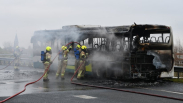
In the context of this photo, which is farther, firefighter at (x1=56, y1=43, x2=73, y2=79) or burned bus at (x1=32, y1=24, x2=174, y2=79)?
firefighter at (x1=56, y1=43, x2=73, y2=79)

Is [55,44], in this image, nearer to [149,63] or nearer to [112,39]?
[112,39]

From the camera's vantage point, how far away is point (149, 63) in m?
15.3

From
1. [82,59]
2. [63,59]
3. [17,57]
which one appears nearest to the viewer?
[82,59]

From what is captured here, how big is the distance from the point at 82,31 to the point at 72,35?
2.50ft

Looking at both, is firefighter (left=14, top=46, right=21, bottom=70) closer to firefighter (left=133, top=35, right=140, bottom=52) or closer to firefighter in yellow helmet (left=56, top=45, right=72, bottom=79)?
firefighter in yellow helmet (left=56, top=45, right=72, bottom=79)

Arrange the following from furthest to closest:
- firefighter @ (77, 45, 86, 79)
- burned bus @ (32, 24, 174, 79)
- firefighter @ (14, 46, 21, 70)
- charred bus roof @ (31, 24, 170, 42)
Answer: firefighter @ (14, 46, 21, 70) < firefighter @ (77, 45, 86, 79) < charred bus roof @ (31, 24, 170, 42) < burned bus @ (32, 24, 174, 79)

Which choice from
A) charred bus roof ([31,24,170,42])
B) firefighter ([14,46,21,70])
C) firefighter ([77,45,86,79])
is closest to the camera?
charred bus roof ([31,24,170,42])

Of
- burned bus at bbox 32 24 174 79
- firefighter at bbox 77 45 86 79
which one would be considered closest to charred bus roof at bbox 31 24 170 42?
burned bus at bbox 32 24 174 79

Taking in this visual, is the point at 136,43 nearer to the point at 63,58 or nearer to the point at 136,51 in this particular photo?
the point at 136,51

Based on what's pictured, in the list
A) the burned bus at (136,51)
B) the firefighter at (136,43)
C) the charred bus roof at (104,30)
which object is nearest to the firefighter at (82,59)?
the burned bus at (136,51)

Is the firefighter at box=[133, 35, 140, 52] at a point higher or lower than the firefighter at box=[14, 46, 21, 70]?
higher

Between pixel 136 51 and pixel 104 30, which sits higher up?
pixel 104 30

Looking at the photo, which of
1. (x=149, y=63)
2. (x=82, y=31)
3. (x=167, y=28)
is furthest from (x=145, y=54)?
(x=82, y=31)

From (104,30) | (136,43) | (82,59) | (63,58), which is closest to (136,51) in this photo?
(136,43)
